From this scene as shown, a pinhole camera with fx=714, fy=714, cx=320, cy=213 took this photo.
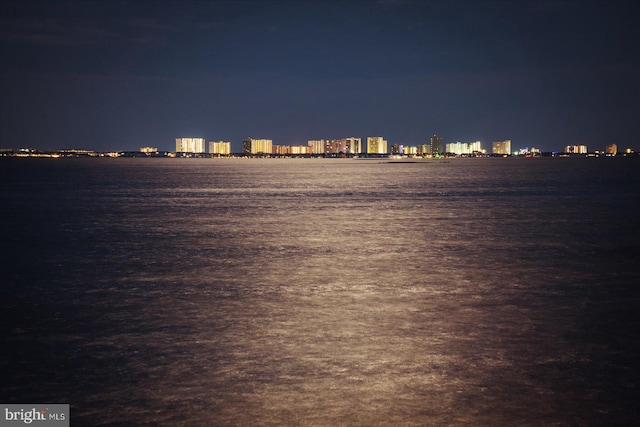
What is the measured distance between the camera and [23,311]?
11406 millimetres

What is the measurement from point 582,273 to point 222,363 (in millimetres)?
9346

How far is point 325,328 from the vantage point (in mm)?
10031

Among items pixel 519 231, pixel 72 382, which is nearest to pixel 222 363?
pixel 72 382

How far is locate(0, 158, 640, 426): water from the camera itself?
7.06 m

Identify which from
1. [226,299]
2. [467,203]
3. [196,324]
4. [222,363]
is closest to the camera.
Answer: [222,363]

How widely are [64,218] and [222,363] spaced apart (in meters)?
22.4

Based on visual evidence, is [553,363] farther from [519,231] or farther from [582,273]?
[519,231]

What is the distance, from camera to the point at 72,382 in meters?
7.76

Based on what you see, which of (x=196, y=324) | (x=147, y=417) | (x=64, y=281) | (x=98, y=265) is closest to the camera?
(x=147, y=417)

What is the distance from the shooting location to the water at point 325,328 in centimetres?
706

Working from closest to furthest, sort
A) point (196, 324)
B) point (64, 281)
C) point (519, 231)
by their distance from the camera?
point (196, 324) < point (64, 281) < point (519, 231)

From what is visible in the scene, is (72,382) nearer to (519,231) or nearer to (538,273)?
(538,273)

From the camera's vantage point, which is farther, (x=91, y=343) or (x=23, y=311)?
(x=23, y=311)

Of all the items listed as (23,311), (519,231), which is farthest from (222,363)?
(519,231)
